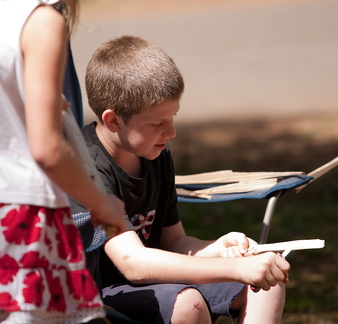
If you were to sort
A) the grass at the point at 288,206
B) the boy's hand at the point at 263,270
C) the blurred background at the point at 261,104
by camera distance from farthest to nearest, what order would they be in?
1. the blurred background at the point at 261,104
2. the grass at the point at 288,206
3. the boy's hand at the point at 263,270

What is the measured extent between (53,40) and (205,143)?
546 centimetres

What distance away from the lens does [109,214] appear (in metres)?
1.74

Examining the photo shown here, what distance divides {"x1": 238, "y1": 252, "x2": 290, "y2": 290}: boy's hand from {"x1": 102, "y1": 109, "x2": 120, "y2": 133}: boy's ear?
0.57 metres

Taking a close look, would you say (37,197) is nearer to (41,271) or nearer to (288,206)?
(41,271)

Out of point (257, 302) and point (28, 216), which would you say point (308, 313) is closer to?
point (257, 302)

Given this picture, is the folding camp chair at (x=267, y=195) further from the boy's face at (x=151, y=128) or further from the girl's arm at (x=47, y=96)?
the girl's arm at (x=47, y=96)

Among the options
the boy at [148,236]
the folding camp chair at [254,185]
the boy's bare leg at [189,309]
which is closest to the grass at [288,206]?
the folding camp chair at [254,185]

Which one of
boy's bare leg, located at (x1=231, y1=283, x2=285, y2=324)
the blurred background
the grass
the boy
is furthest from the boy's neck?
the grass

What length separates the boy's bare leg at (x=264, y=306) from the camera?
2410mm

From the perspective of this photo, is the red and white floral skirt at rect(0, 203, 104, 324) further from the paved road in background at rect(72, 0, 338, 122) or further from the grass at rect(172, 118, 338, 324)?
the paved road in background at rect(72, 0, 338, 122)

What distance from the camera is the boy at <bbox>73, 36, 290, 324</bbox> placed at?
212 centimetres

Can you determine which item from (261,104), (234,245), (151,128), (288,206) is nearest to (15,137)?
(151,128)

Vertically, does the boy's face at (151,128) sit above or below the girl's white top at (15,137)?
below

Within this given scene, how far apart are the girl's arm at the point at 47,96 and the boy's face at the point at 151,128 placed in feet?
2.04
